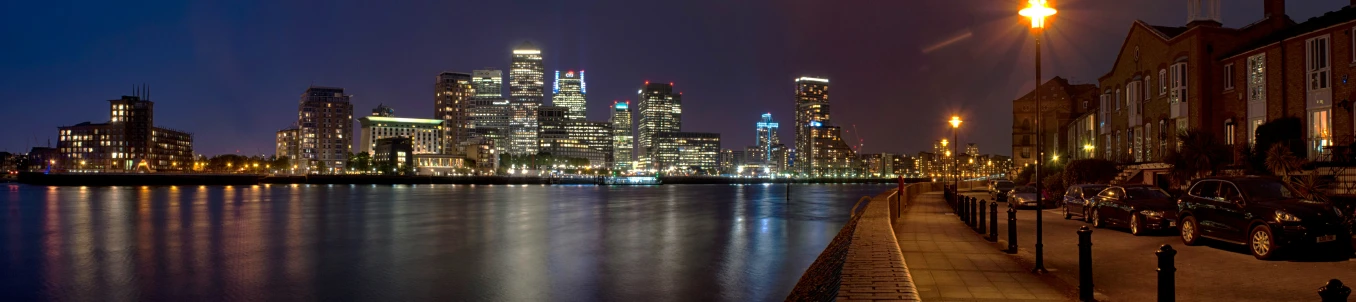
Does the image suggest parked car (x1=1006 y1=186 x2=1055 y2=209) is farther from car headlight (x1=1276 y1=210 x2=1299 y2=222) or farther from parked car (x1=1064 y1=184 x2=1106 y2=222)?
car headlight (x1=1276 y1=210 x2=1299 y2=222)

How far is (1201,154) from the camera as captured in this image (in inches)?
1063

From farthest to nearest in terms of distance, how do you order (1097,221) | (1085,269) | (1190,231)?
1. (1097,221)
2. (1190,231)
3. (1085,269)

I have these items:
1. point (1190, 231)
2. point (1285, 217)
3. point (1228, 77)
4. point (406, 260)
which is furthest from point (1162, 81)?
point (406, 260)

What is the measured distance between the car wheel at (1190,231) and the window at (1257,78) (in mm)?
16181

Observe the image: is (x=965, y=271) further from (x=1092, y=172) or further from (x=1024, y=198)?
(x=1092, y=172)

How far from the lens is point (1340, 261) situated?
12.6 m

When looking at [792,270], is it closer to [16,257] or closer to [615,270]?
[615,270]

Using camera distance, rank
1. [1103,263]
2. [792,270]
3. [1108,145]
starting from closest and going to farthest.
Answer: [1103,263] < [792,270] < [1108,145]

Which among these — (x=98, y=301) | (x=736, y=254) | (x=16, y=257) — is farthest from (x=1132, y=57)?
(x=16, y=257)

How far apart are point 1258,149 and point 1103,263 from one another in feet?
56.3

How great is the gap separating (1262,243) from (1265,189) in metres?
1.56

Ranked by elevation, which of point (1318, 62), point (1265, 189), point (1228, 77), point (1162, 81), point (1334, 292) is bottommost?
point (1334, 292)

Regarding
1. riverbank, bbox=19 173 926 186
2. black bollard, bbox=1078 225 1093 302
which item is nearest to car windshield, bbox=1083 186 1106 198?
black bollard, bbox=1078 225 1093 302

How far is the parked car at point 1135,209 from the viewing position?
1789 centimetres
